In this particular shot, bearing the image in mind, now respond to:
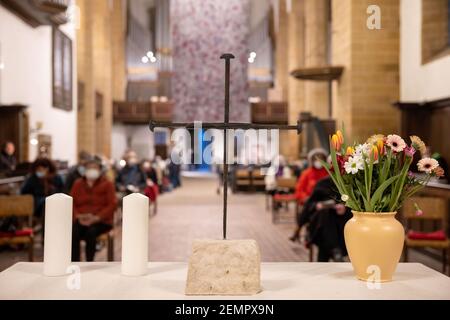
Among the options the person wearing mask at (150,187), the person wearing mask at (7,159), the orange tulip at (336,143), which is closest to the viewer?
the orange tulip at (336,143)

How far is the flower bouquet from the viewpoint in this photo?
2.07 meters

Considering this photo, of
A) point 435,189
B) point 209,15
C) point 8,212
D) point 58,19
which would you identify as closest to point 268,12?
point 209,15

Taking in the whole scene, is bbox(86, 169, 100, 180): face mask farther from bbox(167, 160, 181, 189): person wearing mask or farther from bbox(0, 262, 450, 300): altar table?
bbox(167, 160, 181, 189): person wearing mask

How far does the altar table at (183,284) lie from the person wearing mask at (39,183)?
5.52 meters

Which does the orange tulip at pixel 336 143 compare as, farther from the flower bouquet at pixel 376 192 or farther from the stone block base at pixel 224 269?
the stone block base at pixel 224 269

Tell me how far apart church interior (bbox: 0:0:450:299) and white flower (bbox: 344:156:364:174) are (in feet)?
0.48

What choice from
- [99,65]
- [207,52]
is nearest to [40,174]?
[207,52]

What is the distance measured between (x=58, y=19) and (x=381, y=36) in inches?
265

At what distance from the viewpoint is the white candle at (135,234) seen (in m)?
2.11

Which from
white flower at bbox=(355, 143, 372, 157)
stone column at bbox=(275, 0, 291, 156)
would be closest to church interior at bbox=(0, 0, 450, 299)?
white flower at bbox=(355, 143, 372, 157)

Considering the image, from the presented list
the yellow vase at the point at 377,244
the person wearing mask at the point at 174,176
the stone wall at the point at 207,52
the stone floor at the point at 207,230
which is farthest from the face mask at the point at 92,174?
the person wearing mask at the point at 174,176
